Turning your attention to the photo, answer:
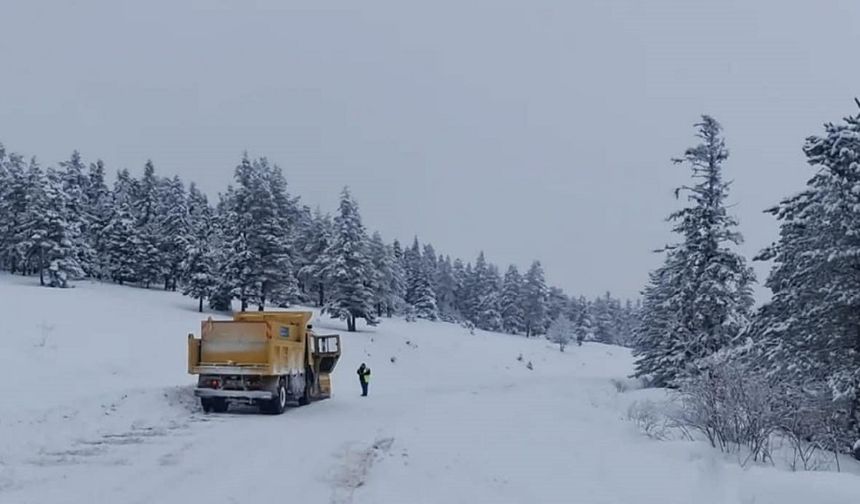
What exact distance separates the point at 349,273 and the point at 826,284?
4059 centimetres

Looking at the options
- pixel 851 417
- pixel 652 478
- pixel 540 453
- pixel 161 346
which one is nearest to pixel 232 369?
pixel 540 453

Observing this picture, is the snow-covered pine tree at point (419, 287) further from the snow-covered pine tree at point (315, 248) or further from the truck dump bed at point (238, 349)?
the truck dump bed at point (238, 349)

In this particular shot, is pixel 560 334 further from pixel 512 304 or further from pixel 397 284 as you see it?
pixel 397 284

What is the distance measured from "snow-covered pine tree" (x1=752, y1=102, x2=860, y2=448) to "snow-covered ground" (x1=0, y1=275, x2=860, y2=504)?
4431 mm

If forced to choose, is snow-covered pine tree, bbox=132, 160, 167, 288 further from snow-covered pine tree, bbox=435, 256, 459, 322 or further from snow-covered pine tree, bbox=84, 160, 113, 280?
snow-covered pine tree, bbox=435, 256, 459, 322

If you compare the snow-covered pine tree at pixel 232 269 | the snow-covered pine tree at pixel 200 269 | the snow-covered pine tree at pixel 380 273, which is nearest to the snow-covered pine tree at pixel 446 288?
the snow-covered pine tree at pixel 380 273

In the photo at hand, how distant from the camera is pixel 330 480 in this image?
10.8 m

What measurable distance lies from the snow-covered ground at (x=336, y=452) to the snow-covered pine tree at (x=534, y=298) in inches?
2913

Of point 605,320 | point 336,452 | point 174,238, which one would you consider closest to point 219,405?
point 336,452

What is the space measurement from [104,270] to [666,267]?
55.7m

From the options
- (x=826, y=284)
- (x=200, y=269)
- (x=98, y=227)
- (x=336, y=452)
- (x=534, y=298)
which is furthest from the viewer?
(x=534, y=298)

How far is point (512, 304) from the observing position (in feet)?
338

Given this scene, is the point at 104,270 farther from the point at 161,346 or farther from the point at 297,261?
the point at 161,346

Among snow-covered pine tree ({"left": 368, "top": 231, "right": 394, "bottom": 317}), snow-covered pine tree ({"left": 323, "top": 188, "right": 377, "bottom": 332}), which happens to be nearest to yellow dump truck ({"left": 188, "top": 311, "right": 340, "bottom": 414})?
snow-covered pine tree ({"left": 323, "top": 188, "right": 377, "bottom": 332})
